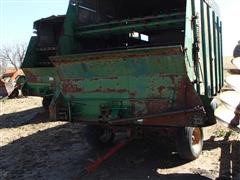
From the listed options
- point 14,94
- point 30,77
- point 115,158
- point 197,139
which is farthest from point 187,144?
point 14,94

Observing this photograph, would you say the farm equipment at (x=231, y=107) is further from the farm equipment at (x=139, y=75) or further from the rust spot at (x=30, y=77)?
the rust spot at (x=30, y=77)

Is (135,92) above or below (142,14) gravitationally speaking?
below

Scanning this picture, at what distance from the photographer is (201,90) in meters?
5.43

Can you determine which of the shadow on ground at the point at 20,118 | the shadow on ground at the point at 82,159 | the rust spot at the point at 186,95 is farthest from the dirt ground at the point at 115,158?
the shadow on ground at the point at 20,118

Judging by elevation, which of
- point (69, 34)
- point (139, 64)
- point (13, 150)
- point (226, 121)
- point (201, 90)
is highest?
point (69, 34)

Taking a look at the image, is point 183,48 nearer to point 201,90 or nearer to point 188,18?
point 188,18

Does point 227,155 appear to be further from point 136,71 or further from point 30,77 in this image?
point 30,77

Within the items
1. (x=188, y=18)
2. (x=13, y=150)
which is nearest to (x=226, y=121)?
(x=188, y=18)

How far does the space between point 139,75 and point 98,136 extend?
197cm

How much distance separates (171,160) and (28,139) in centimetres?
375

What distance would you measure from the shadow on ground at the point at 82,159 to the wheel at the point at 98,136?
0.18m

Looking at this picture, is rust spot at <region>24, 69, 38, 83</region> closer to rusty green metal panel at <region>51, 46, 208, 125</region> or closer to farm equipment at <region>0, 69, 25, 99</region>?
rusty green metal panel at <region>51, 46, 208, 125</region>

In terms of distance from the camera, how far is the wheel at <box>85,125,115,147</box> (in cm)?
687

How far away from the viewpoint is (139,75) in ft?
17.7
